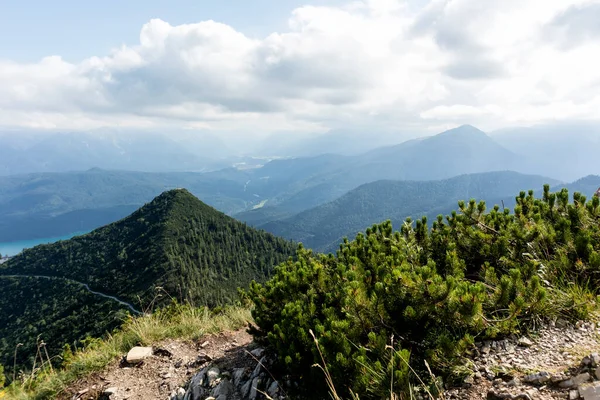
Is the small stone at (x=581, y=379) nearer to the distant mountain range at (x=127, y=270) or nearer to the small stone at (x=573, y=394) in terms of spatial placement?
the small stone at (x=573, y=394)

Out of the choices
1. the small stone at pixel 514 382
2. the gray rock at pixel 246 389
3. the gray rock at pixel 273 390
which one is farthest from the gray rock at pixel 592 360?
the gray rock at pixel 246 389

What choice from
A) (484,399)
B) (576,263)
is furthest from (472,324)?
(576,263)

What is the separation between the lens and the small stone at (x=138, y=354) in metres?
6.23

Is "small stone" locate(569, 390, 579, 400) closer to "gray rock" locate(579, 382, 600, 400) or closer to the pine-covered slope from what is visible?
"gray rock" locate(579, 382, 600, 400)

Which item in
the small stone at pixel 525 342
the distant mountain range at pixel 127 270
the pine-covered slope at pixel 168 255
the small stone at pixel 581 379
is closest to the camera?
the small stone at pixel 581 379

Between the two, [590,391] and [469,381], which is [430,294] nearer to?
[469,381]

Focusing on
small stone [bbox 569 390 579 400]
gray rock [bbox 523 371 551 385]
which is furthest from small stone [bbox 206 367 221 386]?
small stone [bbox 569 390 579 400]

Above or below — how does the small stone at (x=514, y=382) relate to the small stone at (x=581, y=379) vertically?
below

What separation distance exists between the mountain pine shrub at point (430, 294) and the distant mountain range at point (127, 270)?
49956 millimetres

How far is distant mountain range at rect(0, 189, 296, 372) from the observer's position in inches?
2239

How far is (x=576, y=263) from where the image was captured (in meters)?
4.03

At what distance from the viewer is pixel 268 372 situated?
4.79m

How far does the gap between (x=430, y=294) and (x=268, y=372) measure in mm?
2899

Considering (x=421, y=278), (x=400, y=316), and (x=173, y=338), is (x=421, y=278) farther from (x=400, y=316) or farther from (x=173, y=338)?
(x=173, y=338)
